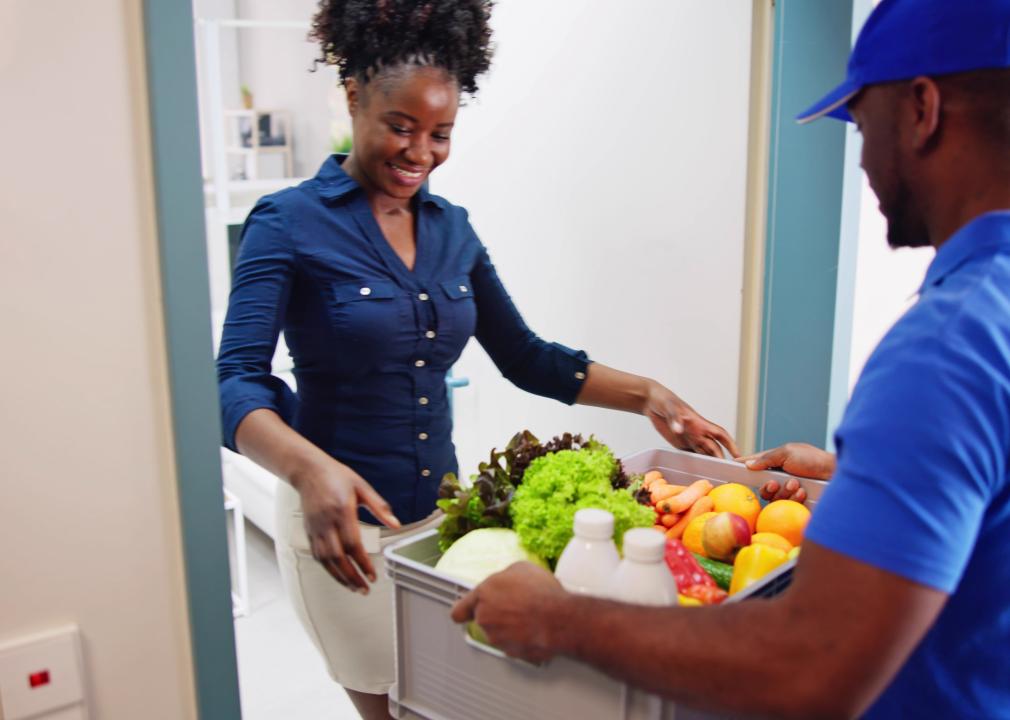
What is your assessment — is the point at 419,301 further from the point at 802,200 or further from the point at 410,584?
the point at 802,200

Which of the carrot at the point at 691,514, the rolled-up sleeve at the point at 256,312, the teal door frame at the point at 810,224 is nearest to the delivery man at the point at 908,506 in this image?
the carrot at the point at 691,514

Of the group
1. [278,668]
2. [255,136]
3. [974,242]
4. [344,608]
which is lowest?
[278,668]

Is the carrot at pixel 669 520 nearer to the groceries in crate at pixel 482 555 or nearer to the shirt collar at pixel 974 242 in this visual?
the groceries in crate at pixel 482 555

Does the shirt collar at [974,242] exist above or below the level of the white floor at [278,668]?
above

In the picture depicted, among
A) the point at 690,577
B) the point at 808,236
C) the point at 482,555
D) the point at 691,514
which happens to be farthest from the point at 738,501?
the point at 808,236

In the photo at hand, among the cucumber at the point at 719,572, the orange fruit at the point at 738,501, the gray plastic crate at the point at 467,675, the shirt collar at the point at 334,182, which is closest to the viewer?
the gray plastic crate at the point at 467,675

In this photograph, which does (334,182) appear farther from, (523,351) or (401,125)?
(523,351)


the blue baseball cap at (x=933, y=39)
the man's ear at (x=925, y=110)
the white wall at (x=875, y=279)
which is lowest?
the white wall at (x=875, y=279)

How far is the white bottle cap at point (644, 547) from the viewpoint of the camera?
89cm

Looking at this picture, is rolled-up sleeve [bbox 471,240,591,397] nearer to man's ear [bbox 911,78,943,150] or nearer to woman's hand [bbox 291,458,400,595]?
woman's hand [bbox 291,458,400,595]

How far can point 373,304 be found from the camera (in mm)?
1478

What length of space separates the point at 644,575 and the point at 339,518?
396 mm

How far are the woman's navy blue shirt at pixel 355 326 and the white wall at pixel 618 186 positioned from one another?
84 cm

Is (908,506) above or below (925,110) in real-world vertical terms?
below
